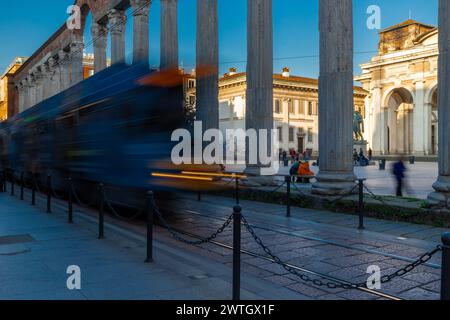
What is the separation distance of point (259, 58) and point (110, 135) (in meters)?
6.53

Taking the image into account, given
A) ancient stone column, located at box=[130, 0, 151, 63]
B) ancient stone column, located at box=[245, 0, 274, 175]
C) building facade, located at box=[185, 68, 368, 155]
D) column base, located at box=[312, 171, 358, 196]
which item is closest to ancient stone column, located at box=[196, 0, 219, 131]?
ancient stone column, located at box=[245, 0, 274, 175]

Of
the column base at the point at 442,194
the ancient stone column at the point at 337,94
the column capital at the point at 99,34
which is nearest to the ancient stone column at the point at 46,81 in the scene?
the column capital at the point at 99,34

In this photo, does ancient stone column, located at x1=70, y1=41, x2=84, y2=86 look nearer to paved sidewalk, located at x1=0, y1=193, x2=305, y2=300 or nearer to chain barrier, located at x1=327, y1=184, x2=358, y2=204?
paved sidewalk, located at x1=0, y1=193, x2=305, y2=300

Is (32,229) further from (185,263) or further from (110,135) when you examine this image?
(185,263)

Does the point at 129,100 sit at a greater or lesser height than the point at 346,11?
lesser

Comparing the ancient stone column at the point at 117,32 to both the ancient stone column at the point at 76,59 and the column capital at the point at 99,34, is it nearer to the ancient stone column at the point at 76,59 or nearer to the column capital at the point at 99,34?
the column capital at the point at 99,34

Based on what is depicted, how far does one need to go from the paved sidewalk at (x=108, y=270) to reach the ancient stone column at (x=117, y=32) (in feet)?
66.1

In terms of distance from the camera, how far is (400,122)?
201 feet

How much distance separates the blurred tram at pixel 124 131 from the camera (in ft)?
29.3

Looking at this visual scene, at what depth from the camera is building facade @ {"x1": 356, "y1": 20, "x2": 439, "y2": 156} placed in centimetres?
5309

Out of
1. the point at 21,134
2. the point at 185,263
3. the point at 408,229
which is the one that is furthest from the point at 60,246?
the point at 21,134

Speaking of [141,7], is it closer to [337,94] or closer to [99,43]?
[99,43]

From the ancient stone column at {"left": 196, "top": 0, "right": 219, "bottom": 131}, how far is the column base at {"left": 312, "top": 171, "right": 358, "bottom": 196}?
648 cm
